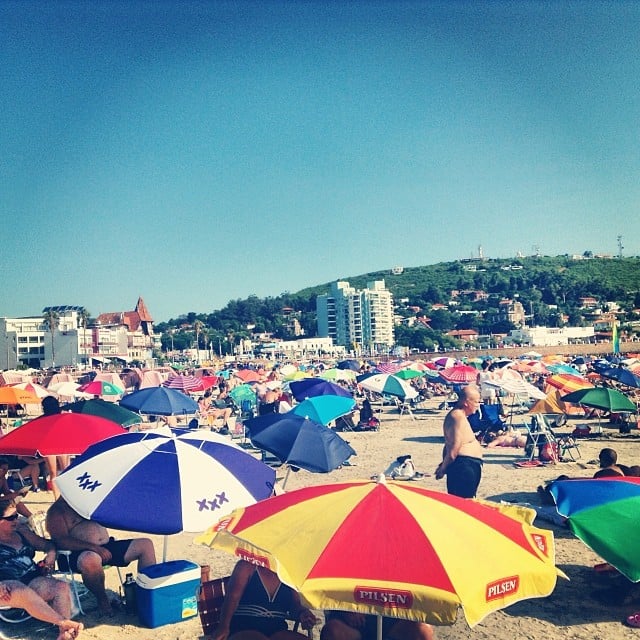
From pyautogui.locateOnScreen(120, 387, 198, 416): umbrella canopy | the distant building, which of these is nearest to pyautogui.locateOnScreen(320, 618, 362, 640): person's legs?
pyautogui.locateOnScreen(120, 387, 198, 416): umbrella canopy

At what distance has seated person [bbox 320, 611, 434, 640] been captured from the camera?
318cm

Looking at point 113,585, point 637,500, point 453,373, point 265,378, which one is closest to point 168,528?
point 113,585

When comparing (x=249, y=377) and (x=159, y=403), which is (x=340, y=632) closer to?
(x=159, y=403)

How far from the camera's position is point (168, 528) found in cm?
372

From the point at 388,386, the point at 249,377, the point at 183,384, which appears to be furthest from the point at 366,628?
the point at 249,377

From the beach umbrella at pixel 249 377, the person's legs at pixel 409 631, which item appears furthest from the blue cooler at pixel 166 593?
the beach umbrella at pixel 249 377

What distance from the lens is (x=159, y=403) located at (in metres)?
11.9

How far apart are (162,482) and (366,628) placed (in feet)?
5.22

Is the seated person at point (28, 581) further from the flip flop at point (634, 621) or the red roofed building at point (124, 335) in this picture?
the red roofed building at point (124, 335)

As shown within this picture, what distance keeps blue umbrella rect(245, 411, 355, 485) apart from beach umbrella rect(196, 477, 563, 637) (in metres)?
3.23

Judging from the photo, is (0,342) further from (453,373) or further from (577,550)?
(577,550)

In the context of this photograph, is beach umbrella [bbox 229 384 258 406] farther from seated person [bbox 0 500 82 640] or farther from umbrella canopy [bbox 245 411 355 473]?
seated person [bbox 0 500 82 640]

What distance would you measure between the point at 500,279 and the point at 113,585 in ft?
614

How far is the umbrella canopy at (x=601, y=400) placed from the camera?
12883 mm
